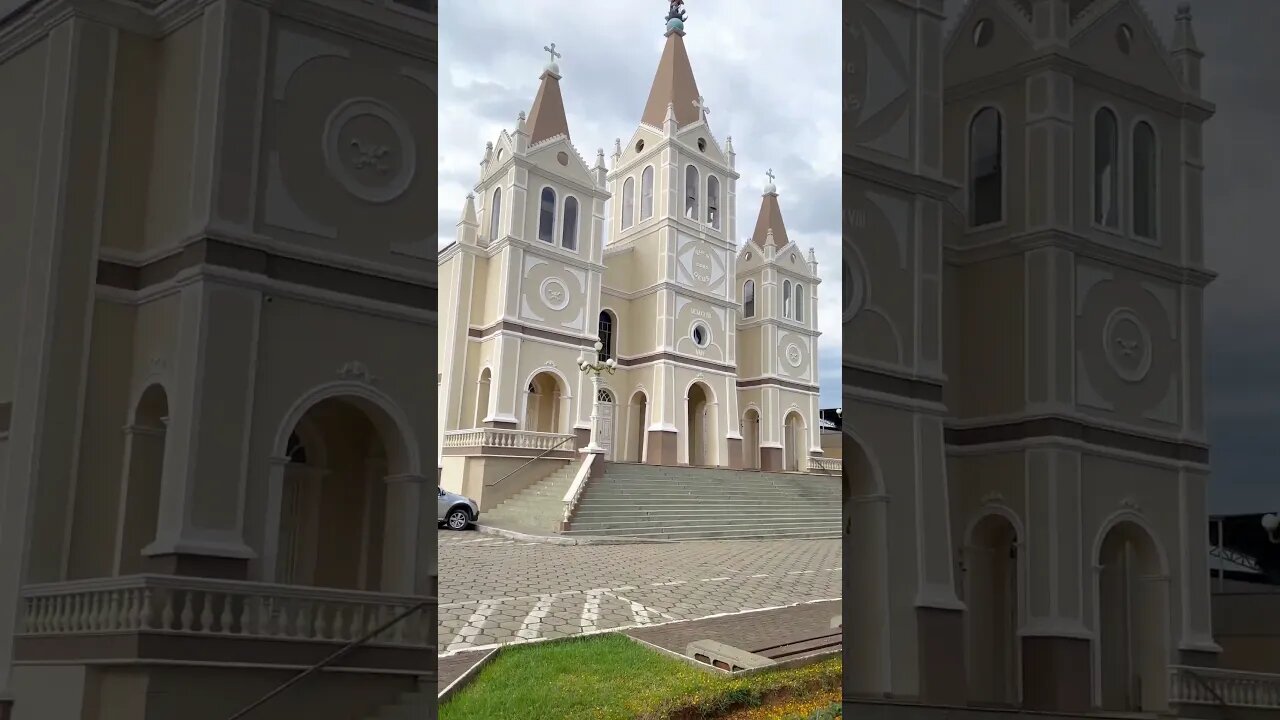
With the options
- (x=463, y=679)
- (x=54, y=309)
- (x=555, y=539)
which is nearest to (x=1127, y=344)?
(x=555, y=539)

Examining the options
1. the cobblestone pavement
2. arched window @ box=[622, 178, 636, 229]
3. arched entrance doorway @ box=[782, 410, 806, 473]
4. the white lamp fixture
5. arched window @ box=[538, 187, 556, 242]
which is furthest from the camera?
arched entrance doorway @ box=[782, 410, 806, 473]

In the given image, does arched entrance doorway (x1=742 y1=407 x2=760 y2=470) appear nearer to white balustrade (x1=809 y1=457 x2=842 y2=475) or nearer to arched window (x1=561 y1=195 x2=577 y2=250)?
white balustrade (x1=809 y1=457 x2=842 y2=475)

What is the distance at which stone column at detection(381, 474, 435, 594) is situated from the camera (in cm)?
100

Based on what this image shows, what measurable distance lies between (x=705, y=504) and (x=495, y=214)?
48 centimetres

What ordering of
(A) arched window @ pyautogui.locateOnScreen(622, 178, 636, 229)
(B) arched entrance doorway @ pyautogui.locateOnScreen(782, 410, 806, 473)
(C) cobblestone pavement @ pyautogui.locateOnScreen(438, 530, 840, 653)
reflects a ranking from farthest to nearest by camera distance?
1. (B) arched entrance doorway @ pyautogui.locateOnScreen(782, 410, 806, 473)
2. (A) arched window @ pyautogui.locateOnScreen(622, 178, 636, 229)
3. (C) cobblestone pavement @ pyautogui.locateOnScreen(438, 530, 840, 653)

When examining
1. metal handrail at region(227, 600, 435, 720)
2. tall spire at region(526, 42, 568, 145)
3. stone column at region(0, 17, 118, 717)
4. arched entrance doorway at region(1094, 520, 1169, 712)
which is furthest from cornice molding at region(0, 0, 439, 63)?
arched entrance doorway at region(1094, 520, 1169, 712)

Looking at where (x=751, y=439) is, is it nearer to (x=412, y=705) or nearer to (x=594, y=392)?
(x=594, y=392)

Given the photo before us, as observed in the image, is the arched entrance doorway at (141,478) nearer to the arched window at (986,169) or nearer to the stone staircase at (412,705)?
the stone staircase at (412,705)

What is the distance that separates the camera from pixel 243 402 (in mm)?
879

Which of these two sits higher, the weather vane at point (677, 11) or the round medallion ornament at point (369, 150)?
the weather vane at point (677, 11)

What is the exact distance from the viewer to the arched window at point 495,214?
1144 mm

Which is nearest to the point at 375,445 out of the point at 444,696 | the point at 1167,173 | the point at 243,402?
the point at 243,402

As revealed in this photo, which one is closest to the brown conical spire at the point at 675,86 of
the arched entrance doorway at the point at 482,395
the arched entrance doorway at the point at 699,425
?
the arched entrance doorway at the point at 699,425

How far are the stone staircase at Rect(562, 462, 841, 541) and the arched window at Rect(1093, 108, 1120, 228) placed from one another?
0.53 meters
